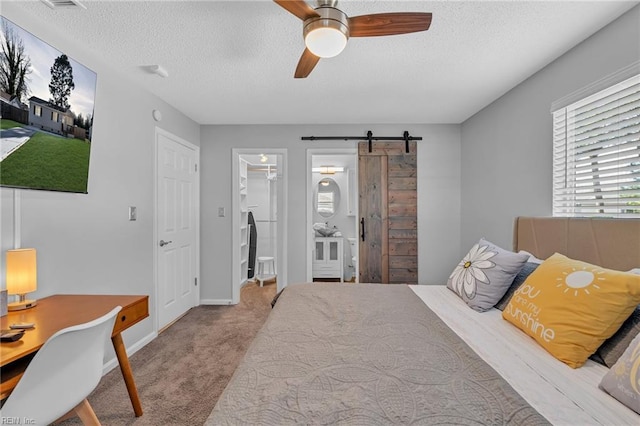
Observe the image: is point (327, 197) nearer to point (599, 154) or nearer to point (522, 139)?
point (522, 139)

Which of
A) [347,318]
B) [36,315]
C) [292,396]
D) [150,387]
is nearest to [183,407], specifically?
[150,387]

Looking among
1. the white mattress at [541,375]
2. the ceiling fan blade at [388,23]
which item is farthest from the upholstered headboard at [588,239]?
the ceiling fan blade at [388,23]

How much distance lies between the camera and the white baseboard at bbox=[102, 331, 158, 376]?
7.48 ft

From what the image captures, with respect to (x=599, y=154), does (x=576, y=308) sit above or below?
below

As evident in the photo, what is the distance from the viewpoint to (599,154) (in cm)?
189

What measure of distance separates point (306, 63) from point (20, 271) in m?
2.01

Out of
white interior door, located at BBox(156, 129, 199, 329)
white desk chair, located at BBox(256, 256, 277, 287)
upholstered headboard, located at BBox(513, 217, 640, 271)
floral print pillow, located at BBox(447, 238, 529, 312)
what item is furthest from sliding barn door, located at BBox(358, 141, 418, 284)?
white interior door, located at BBox(156, 129, 199, 329)

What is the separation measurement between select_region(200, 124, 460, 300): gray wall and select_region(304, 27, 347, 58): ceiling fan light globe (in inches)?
94.6

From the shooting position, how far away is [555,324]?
4.19ft

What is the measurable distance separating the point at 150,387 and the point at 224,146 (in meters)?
2.90

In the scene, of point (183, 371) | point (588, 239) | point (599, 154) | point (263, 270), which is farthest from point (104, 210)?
point (599, 154)

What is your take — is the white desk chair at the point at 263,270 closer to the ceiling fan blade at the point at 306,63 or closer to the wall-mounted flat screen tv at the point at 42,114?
the wall-mounted flat screen tv at the point at 42,114

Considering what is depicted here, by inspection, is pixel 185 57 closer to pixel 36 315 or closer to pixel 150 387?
pixel 36 315

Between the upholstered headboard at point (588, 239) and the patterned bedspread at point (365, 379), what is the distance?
42.4 inches
